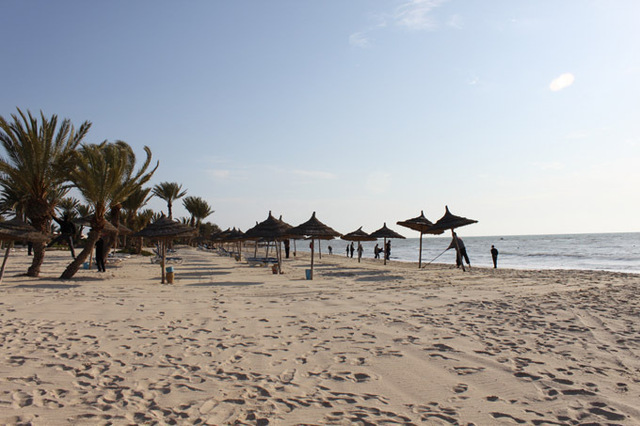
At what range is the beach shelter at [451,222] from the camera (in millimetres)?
15977

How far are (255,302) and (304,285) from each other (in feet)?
10.7

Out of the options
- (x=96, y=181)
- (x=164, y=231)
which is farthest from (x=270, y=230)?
(x=96, y=181)

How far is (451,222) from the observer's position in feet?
53.7

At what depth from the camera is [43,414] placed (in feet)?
9.88

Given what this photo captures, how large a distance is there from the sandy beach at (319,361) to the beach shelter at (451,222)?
25.6 feet

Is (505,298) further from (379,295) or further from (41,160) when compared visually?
(41,160)

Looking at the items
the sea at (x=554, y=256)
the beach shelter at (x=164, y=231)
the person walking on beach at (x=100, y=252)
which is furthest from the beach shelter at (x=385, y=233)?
the person walking on beach at (x=100, y=252)

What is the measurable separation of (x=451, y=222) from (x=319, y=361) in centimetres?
1314

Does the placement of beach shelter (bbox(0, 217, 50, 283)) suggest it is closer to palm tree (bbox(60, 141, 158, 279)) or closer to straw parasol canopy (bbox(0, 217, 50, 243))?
straw parasol canopy (bbox(0, 217, 50, 243))

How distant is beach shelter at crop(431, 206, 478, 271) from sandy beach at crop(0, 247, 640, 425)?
25.6ft

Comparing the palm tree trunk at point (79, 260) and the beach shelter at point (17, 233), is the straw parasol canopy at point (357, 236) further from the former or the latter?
the beach shelter at point (17, 233)

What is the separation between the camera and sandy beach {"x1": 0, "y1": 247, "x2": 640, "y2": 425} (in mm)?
3129

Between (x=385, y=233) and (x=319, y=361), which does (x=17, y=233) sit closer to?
(x=319, y=361)

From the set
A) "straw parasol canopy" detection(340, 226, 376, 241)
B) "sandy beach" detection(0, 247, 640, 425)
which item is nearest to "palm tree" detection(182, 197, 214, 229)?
"straw parasol canopy" detection(340, 226, 376, 241)
